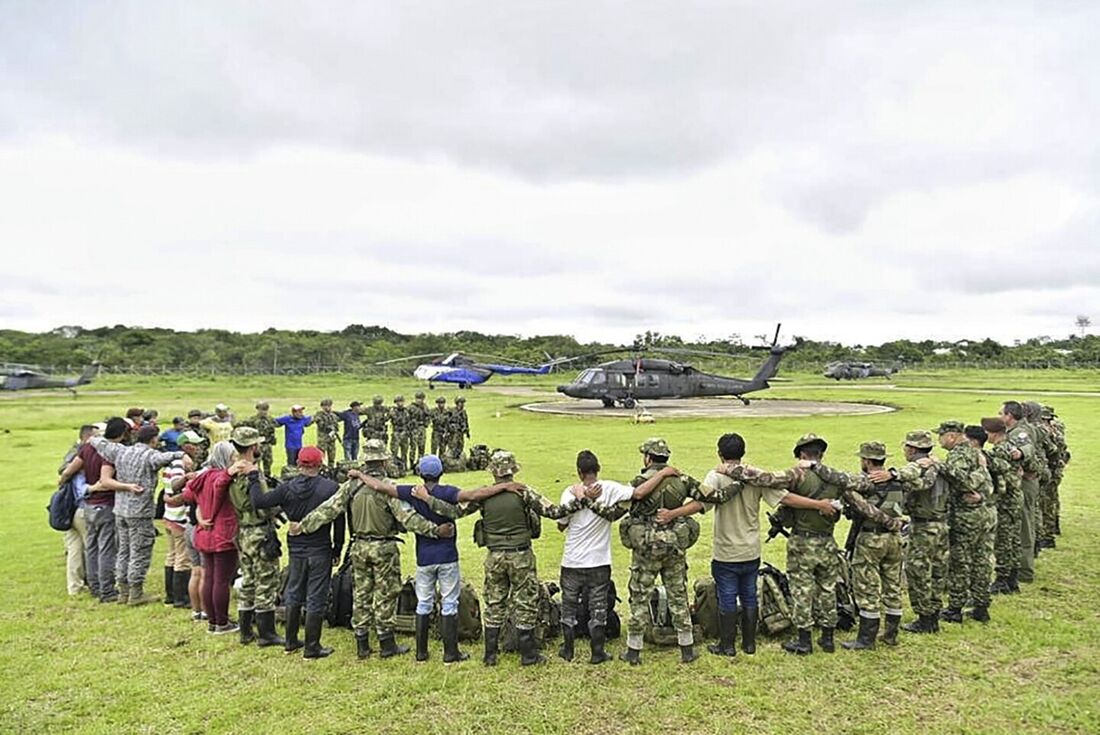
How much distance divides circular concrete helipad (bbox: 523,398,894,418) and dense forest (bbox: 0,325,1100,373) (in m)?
22.6

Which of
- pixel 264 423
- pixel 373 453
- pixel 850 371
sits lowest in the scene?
pixel 264 423

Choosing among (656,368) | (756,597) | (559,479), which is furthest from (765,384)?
(756,597)

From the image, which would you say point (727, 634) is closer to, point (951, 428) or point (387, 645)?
point (387, 645)

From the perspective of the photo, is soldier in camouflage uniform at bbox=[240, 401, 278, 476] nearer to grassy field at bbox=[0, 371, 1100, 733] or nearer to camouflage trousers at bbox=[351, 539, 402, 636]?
grassy field at bbox=[0, 371, 1100, 733]

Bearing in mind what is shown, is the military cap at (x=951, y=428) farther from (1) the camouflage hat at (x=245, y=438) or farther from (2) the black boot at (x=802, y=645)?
(1) the camouflage hat at (x=245, y=438)

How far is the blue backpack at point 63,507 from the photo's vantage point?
747 cm

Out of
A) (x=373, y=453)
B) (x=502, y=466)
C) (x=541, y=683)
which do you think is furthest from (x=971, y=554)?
(x=373, y=453)

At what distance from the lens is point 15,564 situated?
878cm

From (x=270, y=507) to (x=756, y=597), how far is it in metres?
4.46

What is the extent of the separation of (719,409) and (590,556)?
26.0 metres

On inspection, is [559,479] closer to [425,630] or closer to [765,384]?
[425,630]

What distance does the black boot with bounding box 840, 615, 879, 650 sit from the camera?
5.96m

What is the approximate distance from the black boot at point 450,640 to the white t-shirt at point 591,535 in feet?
3.77

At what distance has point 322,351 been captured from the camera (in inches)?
3068
